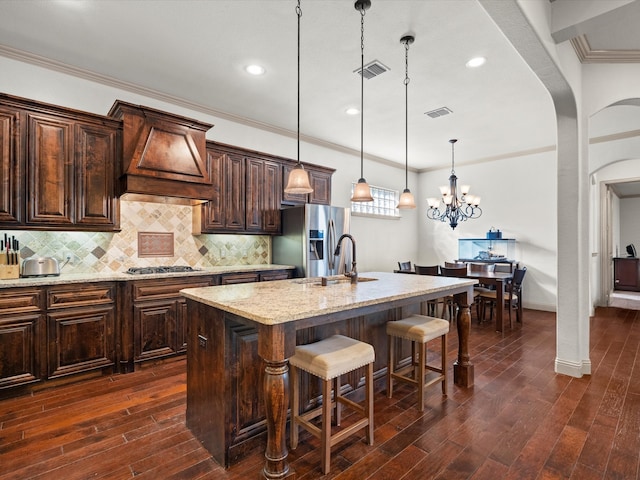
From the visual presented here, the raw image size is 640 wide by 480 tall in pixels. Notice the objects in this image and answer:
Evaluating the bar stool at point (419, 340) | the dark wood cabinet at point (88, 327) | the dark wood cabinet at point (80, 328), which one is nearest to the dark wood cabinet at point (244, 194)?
the dark wood cabinet at point (88, 327)

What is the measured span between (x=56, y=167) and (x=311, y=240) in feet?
9.05

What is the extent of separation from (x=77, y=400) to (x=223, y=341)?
1.76 meters

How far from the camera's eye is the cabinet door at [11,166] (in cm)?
274

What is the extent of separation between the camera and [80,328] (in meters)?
2.93

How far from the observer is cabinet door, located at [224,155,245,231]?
13.6ft

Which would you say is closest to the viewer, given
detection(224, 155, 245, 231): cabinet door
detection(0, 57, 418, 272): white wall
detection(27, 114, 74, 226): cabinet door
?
detection(27, 114, 74, 226): cabinet door

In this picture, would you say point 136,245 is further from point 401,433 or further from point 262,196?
point 401,433

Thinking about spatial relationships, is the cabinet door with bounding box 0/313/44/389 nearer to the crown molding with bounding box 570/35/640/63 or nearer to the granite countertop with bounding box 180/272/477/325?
the granite countertop with bounding box 180/272/477/325

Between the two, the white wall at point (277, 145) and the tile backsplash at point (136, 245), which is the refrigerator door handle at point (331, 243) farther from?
the white wall at point (277, 145)

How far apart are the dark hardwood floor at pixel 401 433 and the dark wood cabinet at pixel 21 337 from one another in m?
0.19

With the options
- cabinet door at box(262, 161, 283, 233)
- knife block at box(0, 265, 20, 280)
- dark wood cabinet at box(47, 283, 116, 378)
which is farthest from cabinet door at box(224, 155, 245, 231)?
knife block at box(0, 265, 20, 280)

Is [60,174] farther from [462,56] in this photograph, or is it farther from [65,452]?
[462,56]

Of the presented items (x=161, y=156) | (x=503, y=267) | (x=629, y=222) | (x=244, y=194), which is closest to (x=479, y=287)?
(x=503, y=267)

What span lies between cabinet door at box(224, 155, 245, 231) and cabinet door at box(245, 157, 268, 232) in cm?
7
